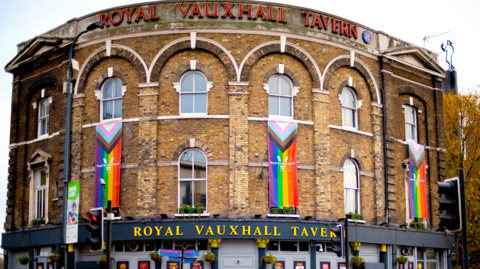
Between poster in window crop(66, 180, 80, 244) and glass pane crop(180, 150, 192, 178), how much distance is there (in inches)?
267

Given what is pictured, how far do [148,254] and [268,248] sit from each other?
5007mm

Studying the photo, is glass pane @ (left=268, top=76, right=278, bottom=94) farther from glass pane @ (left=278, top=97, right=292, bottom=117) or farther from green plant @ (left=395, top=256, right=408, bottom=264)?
green plant @ (left=395, top=256, right=408, bottom=264)

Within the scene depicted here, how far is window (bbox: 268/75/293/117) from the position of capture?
27.8 m

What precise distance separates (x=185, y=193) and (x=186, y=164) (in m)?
1.23

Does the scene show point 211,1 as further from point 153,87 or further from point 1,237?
point 1,237

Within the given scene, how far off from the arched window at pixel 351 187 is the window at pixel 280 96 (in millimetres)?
3953

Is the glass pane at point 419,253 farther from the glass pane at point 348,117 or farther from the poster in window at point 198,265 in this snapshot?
the poster in window at point 198,265

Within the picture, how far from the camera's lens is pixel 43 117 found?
31500 millimetres

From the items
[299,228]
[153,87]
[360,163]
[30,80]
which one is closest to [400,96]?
[360,163]

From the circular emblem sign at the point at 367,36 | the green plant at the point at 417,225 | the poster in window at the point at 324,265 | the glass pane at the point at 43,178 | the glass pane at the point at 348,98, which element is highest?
the circular emblem sign at the point at 367,36

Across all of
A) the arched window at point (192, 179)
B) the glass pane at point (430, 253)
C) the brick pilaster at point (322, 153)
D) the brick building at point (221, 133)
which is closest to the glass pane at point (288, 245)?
the brick building at point (221, 133)

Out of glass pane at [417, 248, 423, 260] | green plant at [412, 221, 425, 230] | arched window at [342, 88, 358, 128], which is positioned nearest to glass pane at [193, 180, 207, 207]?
arched window at [342, 88, 358, 128]

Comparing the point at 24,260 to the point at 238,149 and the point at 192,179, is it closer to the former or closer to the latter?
the point at 192,179

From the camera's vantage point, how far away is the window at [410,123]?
3319 centimetres
